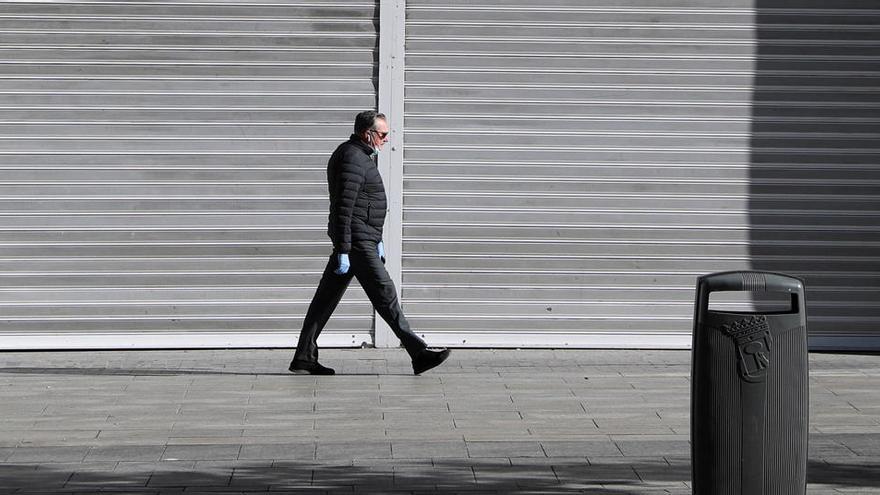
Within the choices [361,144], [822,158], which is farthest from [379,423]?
[822,158]

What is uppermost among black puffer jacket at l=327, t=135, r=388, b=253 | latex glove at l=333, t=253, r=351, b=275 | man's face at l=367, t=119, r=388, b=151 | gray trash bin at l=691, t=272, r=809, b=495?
man's face at l=367, t=119, r=388, b=151

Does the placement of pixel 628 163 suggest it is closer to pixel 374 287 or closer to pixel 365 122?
pixel 365 122

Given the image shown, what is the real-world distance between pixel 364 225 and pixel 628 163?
8.93ft

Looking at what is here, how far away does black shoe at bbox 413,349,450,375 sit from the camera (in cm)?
996

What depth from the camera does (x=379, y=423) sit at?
27.8ft

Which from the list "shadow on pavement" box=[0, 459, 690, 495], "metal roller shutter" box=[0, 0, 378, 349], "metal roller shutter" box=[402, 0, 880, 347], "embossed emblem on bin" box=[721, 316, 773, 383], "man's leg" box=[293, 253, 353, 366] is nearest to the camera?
"embossed emblem on bin" box=[721, 316, 773, 383]

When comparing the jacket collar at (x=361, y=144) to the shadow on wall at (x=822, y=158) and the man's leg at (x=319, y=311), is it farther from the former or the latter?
the shadow on wall at (x=822, y=158)

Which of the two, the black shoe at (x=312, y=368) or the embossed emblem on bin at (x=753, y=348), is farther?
the black shoe at (x=312, y=368)

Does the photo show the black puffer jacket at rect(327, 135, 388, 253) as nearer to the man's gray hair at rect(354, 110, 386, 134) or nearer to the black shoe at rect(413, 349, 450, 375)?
the man's gray hair at rect(354, 110, 386, 134)

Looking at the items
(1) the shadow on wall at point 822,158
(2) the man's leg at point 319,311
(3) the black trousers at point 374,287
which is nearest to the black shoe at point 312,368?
(2) the man's leg at point 319,311

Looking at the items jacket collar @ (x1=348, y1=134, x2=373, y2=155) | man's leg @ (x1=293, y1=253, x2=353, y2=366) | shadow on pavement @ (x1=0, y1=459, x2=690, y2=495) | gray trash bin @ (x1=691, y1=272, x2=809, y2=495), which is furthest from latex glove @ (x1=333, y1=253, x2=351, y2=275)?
gray trash bin @ (x1=691, y1=272, x2=809, y2=495)

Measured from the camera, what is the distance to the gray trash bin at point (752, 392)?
19.3ft

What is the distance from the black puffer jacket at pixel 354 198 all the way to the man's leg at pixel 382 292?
9 centimetres

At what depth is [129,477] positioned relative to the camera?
6988 mm
